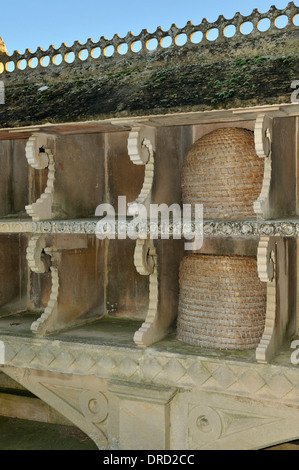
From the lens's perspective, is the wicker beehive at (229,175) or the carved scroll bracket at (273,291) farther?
the wicker beehive at (229,175)

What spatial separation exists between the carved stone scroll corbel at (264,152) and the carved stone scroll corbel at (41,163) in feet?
6.84

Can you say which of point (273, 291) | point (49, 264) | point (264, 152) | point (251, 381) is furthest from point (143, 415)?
point (264, 152)

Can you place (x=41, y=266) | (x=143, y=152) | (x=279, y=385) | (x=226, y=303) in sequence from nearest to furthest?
(x=279, y=385)
(x=226, y=303)
(x=143, y=152)
(x=41, y=266)

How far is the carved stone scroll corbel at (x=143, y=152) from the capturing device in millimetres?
4820

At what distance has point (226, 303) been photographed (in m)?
4.84

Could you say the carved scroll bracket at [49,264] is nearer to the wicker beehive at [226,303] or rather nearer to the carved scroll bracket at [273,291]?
the wicker beehive at [226,303]

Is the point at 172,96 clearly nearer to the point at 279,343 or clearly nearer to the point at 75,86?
the point at 75,86

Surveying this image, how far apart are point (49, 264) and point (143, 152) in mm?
1492

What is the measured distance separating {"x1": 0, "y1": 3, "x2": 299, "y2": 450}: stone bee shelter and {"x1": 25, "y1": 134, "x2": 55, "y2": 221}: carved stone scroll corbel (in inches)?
0.6

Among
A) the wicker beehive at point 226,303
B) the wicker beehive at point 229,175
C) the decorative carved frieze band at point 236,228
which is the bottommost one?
the wicker beehive at point 226,303

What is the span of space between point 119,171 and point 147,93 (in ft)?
4.84

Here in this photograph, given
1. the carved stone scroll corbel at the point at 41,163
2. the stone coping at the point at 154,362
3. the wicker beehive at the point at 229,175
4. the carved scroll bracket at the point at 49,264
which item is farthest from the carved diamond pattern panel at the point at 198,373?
the carved stone scroll corbel at the point at 41,163

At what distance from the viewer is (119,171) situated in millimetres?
6238

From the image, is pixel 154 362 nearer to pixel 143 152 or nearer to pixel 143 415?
pixel 143 415
